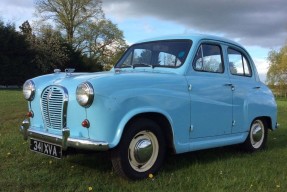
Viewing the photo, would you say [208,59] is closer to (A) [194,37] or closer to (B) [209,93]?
(A) [194,37]

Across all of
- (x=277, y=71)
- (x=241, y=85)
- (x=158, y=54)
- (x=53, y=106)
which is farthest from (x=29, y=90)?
(x=277, y=71)

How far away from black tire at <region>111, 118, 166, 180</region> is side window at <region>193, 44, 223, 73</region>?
4.44 ft

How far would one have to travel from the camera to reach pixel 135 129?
4.90m

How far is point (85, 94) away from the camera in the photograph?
466cm

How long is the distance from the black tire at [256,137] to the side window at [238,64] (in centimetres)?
90

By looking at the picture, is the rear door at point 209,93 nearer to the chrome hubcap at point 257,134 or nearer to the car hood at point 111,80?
the car hood at point 111,80

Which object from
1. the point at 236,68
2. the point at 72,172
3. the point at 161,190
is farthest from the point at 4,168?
the point at 236,68

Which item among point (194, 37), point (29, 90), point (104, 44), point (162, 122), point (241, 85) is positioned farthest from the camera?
point (104, 44)

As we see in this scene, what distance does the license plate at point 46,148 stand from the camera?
4875mm

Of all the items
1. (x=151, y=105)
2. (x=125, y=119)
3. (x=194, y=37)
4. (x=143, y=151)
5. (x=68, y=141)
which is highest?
(x=194, y=37)

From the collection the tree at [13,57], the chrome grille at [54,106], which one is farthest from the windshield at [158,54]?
the tree at [13,57]

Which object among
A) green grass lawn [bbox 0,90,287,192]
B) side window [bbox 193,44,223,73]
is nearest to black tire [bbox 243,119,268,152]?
green grass lawn [bbox 0,90,287,192]

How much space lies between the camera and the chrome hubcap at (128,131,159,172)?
4.99 meters

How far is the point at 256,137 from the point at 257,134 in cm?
6
